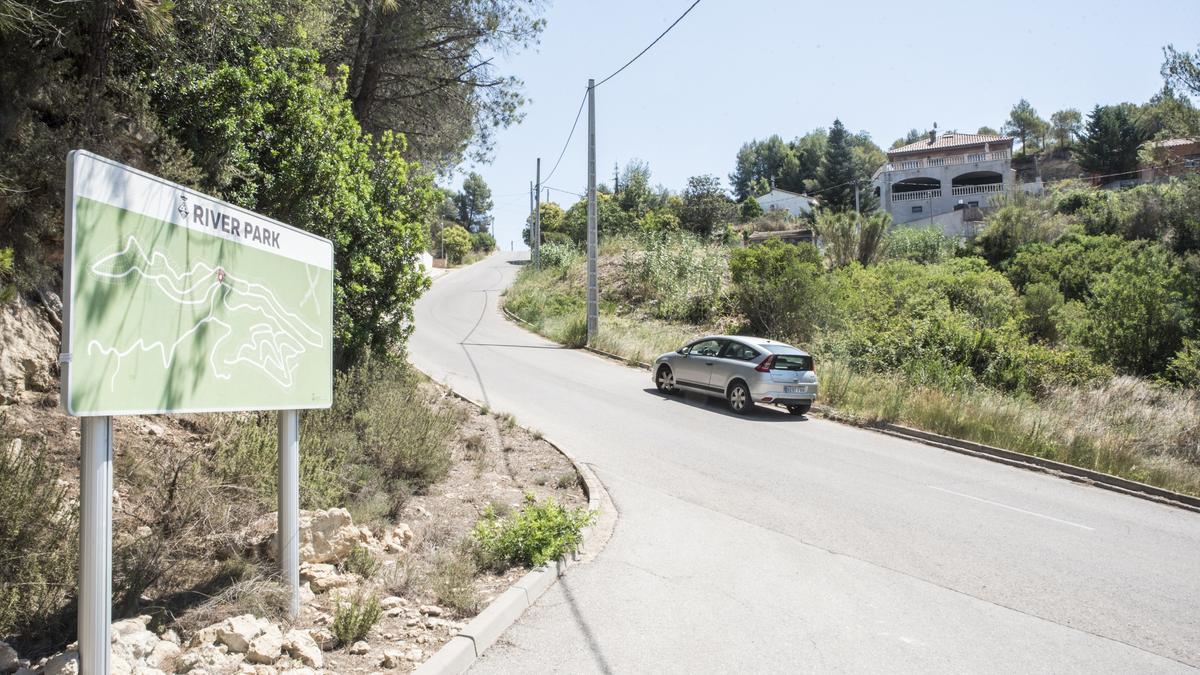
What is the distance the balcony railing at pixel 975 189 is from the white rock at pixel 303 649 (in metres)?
71.4

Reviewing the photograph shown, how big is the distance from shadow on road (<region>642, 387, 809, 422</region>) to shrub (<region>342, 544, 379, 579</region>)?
1073 centimetres

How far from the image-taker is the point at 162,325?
3.86 metres

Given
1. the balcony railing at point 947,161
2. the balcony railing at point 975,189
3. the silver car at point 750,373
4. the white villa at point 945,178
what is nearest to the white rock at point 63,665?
the silver car at point 750,373

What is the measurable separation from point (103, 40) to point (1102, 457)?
15.2 m

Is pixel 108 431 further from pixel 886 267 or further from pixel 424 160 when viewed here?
pixel 886 267

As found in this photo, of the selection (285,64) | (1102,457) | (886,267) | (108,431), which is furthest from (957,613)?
(886,267)

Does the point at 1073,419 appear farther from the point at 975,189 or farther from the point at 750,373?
the point at 975,189

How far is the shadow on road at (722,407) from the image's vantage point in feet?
51.5

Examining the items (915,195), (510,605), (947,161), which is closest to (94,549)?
(510,605)

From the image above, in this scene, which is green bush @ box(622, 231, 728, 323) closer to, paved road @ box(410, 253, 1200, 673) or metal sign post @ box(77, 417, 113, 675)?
paved road @ box(410, 253, 1200, 673)

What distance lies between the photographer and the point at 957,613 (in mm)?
5992

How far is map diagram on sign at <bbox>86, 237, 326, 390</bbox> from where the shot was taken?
364 cm

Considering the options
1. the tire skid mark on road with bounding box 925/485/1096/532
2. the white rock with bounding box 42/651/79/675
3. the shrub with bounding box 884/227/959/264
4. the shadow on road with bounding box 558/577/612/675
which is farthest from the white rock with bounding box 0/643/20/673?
the shrub with bounding box 884/227/959/264

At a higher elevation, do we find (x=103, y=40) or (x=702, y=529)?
(x=103, y=40)
